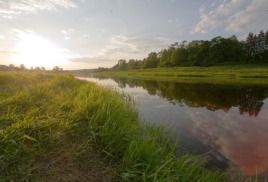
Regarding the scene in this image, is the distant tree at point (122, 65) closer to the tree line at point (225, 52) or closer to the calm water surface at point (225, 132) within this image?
the tree line at point (225, 52)

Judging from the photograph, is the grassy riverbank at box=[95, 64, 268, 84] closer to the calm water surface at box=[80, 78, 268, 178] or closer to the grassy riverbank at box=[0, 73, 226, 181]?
the calm water surface at box=[80, 78, 268, 178]

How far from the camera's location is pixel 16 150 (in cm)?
359

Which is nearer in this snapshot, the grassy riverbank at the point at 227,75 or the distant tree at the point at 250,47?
the grassy riverbank at the point at 227,75

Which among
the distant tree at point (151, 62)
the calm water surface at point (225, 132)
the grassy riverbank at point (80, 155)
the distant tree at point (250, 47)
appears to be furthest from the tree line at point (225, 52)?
the grassy riverbank at point (80, 155)

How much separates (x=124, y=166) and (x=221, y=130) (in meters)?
6.19

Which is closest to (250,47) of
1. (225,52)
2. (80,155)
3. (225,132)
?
(225,52)

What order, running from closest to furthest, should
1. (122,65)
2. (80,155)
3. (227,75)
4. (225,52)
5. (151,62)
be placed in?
1. (80,155)
2. (227,75)
3. (225,52)
4. (151,62)
5. (122,65)

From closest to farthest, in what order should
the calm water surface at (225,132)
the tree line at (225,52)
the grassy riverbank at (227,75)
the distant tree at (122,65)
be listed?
the calm water surface at (225,132) < the grassy riverbank at (227,75) < the tree line at (225,52) < the distant tree at (122,65)

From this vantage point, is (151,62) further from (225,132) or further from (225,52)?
(225,132)

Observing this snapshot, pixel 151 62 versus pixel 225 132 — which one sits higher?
pixel 151 62

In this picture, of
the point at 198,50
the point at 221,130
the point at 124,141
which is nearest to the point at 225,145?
the point at 221,130

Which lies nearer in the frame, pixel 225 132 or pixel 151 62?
pixel 225 132

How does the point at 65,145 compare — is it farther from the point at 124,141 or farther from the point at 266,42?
the point at 266,42

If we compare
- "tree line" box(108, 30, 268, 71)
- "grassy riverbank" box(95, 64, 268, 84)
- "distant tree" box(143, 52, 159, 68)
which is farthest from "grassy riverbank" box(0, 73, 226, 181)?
"distant tree" box(143, 52, 159, 68)
